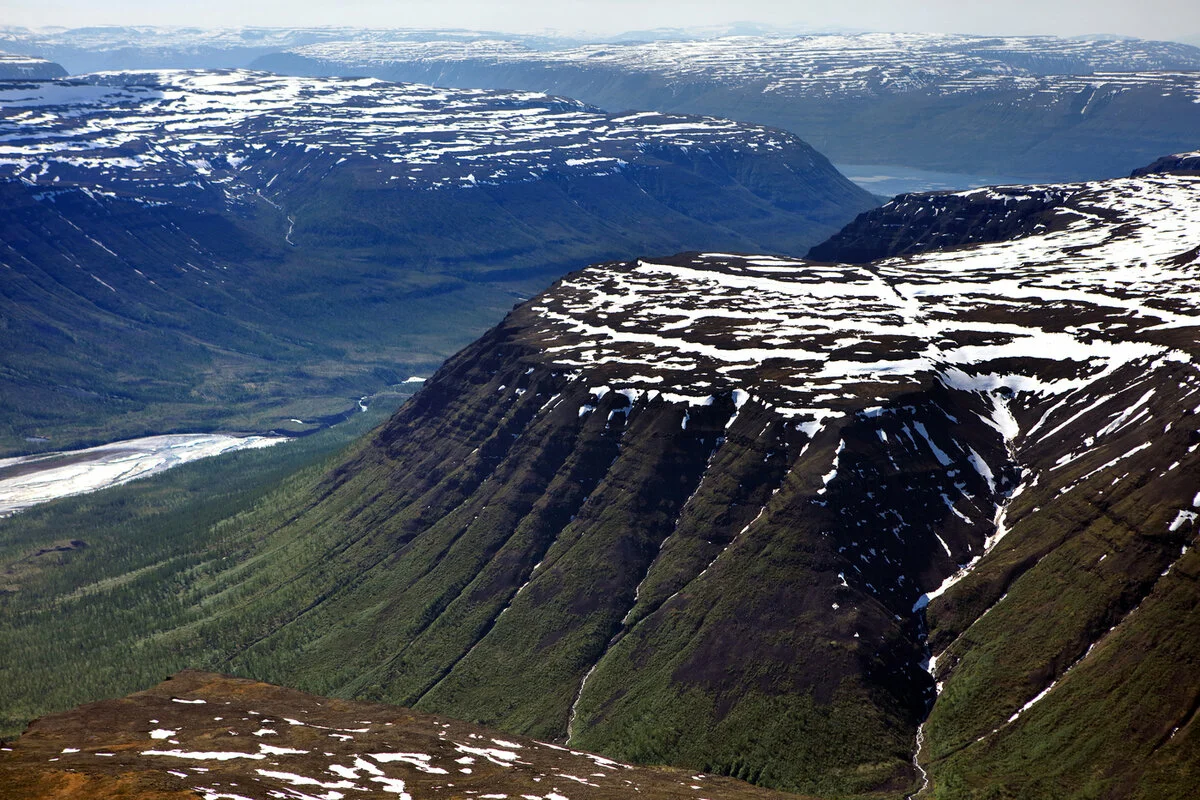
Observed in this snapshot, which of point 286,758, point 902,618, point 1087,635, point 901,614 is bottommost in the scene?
point 902,618

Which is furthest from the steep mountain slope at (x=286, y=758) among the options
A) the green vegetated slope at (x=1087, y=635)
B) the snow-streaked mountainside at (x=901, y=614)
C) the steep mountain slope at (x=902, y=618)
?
the green vegetated slope at (x=1087, y=635)

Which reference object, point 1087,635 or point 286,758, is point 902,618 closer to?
point 1087,635

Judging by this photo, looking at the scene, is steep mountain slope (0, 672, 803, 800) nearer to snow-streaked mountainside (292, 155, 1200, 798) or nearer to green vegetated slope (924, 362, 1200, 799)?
snow-streaked mountainside (292, 155, 1200, 798)

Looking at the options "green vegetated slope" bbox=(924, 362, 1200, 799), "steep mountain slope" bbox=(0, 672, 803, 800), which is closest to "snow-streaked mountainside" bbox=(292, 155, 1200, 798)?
"green vegetated slope" bbox=(924, 362, 1200, 799)

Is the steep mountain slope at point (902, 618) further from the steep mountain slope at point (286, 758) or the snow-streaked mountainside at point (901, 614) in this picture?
the steep mountain slope at point (286, 758)

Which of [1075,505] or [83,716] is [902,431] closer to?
[1075,505]

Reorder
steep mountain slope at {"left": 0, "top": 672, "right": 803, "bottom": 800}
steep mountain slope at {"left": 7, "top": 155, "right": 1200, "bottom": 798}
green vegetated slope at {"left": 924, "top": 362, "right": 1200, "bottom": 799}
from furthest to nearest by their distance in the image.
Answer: steep mountain slope at {"left": 7, "top": 155, "right": 1200, "bottom": 798} → green vegetated slope at {"left": 924, "top": 362, "right": 1200, "bottom": 799} → steep mountain slope at {"left": 0, "top": 672, "right": 803, "bottom": 800}

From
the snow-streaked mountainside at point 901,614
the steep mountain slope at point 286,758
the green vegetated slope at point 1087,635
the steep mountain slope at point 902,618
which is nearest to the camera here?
the steep mountain slope at point 286,758

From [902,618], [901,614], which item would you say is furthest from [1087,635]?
[901,614]
